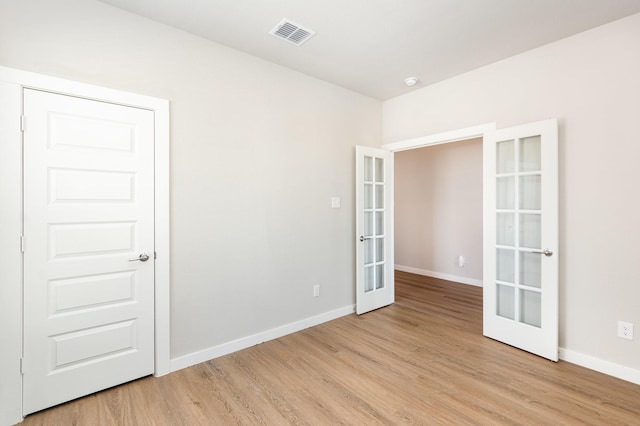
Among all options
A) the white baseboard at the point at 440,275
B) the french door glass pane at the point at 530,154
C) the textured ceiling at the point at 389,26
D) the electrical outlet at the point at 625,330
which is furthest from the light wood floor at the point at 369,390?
the textured ceiling at the point at 389,26

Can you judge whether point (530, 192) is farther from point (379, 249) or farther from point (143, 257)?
point (143, 257)

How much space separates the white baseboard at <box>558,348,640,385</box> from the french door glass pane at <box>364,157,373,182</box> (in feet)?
8.40

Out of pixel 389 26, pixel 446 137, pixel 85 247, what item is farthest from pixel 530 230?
pixel 85 247

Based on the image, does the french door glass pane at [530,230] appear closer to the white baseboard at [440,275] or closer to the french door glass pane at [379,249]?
the french door glass pane at [379,249]

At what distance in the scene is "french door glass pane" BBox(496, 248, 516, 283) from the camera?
297 centimetres

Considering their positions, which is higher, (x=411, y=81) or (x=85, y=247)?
(x=411, y=81)

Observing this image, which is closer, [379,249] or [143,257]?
[143,257]

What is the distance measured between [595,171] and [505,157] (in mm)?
691

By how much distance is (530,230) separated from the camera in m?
2.82

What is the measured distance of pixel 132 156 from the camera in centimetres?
229

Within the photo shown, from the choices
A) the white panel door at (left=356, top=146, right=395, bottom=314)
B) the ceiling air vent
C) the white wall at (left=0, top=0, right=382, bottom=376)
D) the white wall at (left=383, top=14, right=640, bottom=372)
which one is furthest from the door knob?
the white wall at (left=383, top=14, right=640, bottom=372)

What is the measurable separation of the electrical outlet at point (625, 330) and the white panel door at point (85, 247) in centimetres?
372

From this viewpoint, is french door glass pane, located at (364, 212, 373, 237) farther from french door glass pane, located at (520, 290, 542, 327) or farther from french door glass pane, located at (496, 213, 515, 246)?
french door glass pane, located at (520, 290, 542, 327)

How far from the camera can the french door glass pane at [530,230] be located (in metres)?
2.77
